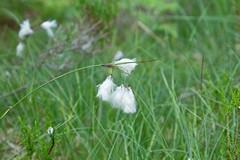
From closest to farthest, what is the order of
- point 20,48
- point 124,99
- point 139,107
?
point 124,99 < point 139,107 < point 20,48

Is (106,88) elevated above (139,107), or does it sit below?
above

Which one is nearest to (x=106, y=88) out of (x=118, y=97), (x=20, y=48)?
(x=118, y=97)

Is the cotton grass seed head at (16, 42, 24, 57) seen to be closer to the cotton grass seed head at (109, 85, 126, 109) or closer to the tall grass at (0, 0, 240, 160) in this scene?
the tall grass at (0, 0, 240, 160)

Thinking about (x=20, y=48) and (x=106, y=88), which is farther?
(x=20, y=48)

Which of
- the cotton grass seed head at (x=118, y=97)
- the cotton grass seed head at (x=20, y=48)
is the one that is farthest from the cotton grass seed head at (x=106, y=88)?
the cotton grass seed head at (x=20, y=48)

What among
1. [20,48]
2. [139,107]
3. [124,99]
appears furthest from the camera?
[20,48]

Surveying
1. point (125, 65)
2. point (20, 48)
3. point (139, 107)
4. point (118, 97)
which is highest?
point (20, 48)

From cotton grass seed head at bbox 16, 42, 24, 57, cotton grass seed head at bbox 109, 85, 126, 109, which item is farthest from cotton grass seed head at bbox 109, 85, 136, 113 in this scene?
cotton grass seed head at bbox 16, 42, 24, 57

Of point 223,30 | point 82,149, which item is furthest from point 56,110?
point 223,30

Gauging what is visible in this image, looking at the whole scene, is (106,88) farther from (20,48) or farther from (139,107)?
(20,48)

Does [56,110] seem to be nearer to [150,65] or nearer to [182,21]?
[150,65]

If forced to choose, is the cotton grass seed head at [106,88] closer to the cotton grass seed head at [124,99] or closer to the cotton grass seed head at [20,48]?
the cotton grass seed head at [124,99]
